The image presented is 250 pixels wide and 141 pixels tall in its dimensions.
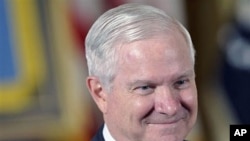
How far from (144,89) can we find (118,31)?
0.08 metres

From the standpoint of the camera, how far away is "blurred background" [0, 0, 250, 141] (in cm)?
150

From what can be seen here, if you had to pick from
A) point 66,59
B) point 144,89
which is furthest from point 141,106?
point 66,59

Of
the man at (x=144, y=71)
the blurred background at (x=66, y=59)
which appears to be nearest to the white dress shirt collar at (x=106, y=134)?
the man at (x=144, y=71)

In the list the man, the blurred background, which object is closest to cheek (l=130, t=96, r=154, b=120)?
the man

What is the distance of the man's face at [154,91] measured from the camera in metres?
0.72

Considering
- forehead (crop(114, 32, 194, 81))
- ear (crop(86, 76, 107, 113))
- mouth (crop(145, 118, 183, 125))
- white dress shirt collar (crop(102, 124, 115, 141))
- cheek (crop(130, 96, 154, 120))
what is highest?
forehead (crop(114, 32, 194, 81))

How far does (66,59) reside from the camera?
153 centimetres

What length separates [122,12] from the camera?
739mm

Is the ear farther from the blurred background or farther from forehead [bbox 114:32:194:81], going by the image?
the blurred background

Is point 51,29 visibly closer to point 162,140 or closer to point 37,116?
point 37,116

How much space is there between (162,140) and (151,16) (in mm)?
147

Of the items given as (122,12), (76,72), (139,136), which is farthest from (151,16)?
(76,72)

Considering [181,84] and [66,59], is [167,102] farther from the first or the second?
[66,59]

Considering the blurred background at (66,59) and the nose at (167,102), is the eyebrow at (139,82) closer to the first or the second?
the nose at (167,102)
